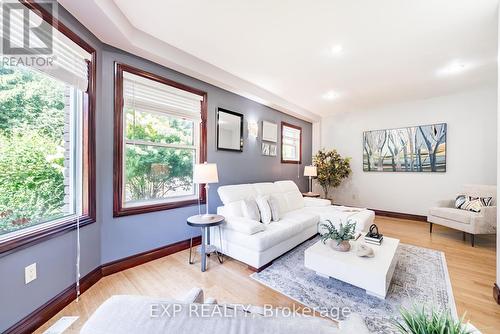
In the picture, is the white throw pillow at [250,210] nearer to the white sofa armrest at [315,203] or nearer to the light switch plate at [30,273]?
the white sofa armrest at [315,203]

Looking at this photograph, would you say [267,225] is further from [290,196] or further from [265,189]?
[290,196]

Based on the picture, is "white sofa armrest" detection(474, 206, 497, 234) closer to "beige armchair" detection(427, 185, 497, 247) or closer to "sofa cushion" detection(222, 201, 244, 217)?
"beige armchair" detection(427, 185, 497, 247)

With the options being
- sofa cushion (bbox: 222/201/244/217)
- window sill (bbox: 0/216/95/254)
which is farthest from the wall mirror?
window sill (bbox: 0/216/95/254)

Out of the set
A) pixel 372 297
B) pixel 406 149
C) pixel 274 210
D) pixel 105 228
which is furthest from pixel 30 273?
pixel 406 149

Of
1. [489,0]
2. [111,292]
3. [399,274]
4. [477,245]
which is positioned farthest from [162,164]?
[477,245]

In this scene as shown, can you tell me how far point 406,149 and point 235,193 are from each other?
4.09m

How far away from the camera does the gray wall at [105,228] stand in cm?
149

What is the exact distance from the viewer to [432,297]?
1.94 m

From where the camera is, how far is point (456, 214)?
333 centimetres

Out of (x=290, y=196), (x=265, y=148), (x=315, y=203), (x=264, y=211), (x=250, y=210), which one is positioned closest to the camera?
(x=250, y=210)

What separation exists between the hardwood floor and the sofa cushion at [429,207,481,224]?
0.43 meters

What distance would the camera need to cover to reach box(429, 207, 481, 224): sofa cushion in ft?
10.4

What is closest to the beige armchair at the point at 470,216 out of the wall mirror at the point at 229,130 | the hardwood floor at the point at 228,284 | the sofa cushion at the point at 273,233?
the hardwood floor at the point at 228,284

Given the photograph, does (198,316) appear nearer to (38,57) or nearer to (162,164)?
(38,57)
